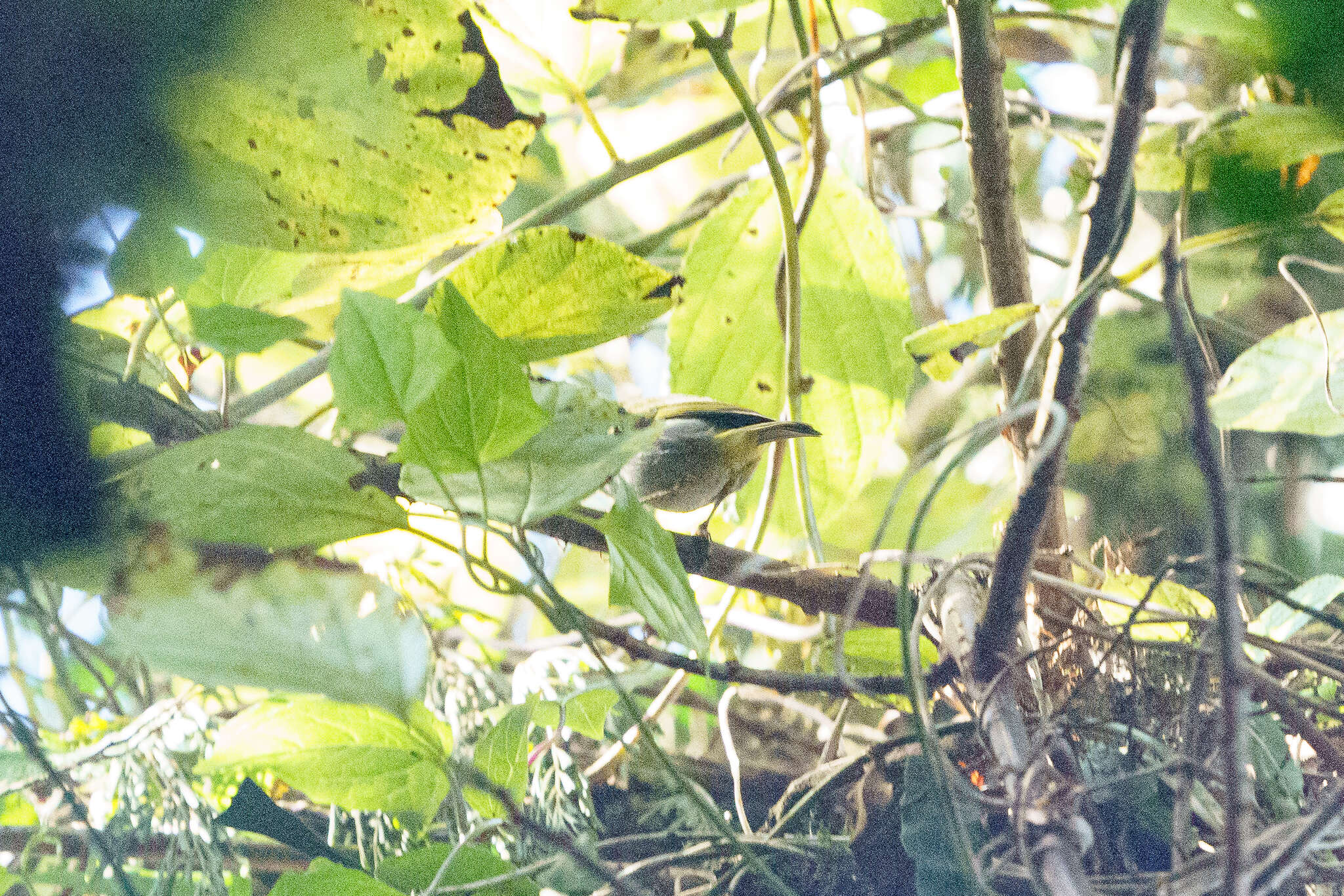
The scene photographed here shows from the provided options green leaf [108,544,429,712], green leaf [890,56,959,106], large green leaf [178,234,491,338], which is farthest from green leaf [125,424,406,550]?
green leaf [890,56,959,106]

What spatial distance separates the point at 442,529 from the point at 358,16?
307 mm

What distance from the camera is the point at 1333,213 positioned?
0.35m

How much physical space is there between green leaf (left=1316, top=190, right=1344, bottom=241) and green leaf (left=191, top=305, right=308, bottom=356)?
0.39 metres

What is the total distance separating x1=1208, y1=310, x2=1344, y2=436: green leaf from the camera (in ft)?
1.27

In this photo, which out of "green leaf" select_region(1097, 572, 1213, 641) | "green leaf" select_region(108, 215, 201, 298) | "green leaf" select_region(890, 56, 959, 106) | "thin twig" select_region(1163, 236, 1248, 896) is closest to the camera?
"thin twig" select_region(1163, 236, 1248, 896)

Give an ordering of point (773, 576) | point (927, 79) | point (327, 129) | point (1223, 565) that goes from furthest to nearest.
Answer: point (927, 79)
point (773, 576)
point (327, 129)
point (1223, 565)

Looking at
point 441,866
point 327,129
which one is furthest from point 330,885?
point 327,129

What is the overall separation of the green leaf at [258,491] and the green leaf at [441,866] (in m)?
0.14

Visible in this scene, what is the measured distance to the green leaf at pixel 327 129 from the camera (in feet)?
0.98

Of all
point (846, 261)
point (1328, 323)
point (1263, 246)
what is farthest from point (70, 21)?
point (1263, 246)

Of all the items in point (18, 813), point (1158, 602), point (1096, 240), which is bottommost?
point (18, 813)

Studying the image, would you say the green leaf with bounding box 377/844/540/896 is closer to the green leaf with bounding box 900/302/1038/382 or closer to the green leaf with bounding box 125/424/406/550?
the green leaf with bounding box 125/424/406/550

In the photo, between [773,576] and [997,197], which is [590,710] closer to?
[773,576]

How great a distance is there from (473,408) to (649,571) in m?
0.09
